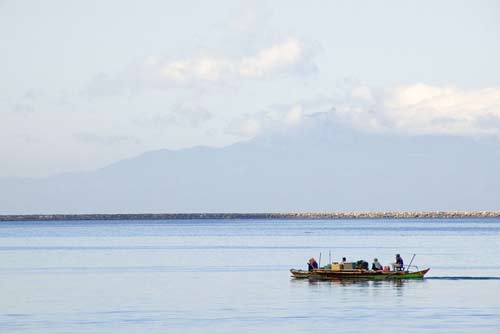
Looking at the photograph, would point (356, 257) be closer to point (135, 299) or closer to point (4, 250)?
point (4, 250)

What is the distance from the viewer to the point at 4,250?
10125 cm

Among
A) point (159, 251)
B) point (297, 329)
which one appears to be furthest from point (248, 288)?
point (159, 251)

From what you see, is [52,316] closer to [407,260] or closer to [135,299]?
[135,299]

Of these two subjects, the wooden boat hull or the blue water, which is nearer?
the blue water

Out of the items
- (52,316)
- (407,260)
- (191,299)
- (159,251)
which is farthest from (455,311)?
(159,251)

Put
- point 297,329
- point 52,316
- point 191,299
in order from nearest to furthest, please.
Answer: point 297,329 < point 52,316 < point 191,299

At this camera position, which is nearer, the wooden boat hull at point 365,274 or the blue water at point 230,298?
the blue water at point 230,298

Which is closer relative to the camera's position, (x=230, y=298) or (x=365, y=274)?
(x=230, y=298)

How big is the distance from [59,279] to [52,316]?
1881 cm

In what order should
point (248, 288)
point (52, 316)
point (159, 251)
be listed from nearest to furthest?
point (52, 316) < point (248, 288) < point (159, 251)

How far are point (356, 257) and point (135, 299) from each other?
3979 centimetres

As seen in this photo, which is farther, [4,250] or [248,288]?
[4,250]

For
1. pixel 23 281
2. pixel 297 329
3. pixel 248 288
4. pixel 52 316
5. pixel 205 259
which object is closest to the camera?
pixel 297 329

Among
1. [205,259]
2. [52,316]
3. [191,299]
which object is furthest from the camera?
[205,259]
